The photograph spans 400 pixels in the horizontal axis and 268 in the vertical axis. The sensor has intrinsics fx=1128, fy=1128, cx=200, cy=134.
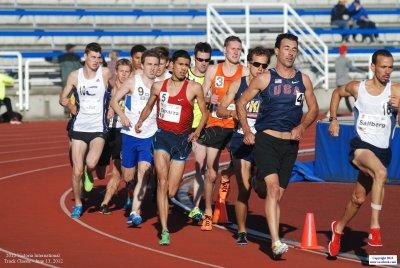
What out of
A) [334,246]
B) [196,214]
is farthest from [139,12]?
[334,246]

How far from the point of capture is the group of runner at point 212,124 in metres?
11.0

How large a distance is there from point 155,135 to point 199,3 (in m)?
23.0

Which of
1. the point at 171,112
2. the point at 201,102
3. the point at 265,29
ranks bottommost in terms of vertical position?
the point at 171,112

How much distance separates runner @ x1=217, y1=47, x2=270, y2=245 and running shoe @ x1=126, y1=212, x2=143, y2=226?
1280 millimetres

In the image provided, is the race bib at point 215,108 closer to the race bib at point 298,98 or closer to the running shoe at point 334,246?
the race bib at point 298,98

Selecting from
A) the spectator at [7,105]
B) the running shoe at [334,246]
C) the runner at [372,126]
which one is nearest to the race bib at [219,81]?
the runner at [372,126]

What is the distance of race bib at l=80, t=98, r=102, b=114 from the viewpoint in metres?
13.7

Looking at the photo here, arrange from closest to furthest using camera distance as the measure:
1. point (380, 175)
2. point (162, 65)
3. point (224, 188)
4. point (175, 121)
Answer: point (380, 175)
point (175, 121)
point (224, 188)
point (162, 65)

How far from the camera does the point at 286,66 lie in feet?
36.3

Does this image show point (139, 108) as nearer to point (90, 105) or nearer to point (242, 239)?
point (90, 105)

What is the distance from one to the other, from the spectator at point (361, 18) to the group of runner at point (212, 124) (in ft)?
64.4

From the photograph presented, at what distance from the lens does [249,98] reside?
11172 millimetres

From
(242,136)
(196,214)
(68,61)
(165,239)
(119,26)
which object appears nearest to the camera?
(165,239)

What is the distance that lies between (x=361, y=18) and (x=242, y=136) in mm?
22828
